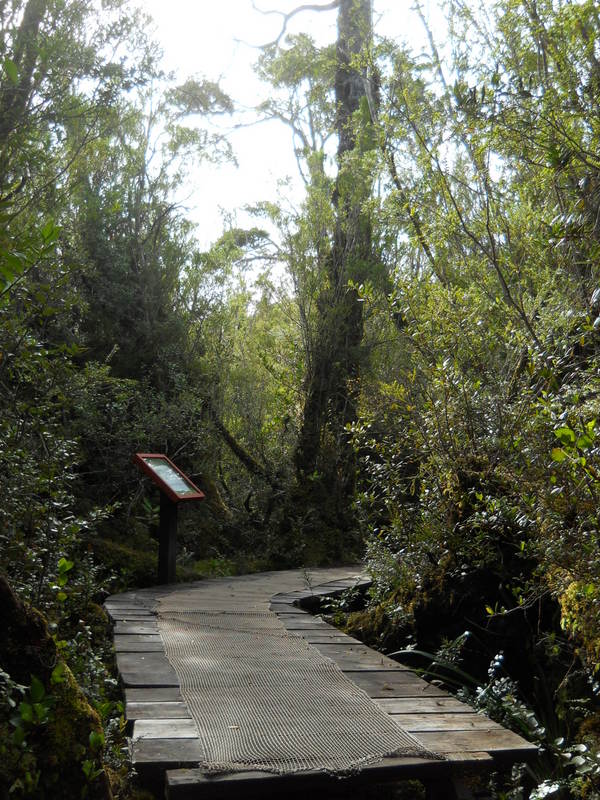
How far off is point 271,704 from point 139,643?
149 centimetres

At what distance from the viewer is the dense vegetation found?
12.5ft

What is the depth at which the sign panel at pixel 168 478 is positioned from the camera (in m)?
7.64

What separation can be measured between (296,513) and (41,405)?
566 cm

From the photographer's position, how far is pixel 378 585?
20.2 feet

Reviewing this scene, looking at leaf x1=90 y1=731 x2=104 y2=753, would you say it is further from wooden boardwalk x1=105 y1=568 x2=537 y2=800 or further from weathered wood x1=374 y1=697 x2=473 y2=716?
weathered wood x1=374 y1=697 x2=473 y2=716

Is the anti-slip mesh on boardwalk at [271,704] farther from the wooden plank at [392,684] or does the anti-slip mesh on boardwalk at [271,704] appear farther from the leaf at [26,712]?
the leaf at [26,712]

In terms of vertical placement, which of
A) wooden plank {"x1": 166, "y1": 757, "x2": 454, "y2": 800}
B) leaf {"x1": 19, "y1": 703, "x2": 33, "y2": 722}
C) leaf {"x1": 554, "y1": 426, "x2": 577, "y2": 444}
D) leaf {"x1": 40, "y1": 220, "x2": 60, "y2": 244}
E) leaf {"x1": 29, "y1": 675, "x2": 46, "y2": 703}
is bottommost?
wooden plank {"x1": 166, "y1": 757, "x2": 454, "y2": 800}

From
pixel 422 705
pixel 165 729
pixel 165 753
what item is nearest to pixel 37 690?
pixel 165 753

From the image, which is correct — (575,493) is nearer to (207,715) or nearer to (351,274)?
(207,715)

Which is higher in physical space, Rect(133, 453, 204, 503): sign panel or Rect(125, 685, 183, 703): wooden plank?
Rect(133, 453, 204, 503): sign panel

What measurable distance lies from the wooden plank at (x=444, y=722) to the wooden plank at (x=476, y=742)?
6 cm

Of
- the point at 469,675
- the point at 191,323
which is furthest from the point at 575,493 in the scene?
the point at 191,323

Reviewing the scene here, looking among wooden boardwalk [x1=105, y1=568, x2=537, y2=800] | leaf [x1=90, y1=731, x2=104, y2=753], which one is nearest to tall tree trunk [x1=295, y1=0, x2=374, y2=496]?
wooden boardwalk [x1=105, y1=568, x2=537, y2=800]

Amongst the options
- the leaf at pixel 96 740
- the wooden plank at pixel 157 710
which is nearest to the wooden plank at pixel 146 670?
the wooden plank at pixel 157 710
